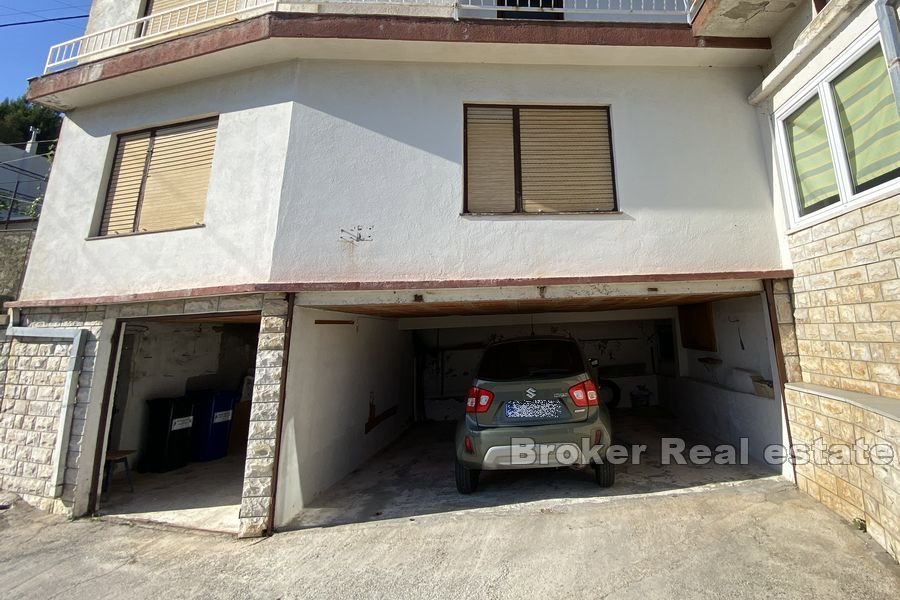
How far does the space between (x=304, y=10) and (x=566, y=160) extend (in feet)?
14.7

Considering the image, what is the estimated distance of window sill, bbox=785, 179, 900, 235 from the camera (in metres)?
3.25

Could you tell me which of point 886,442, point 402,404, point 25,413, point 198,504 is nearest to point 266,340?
point 198,504

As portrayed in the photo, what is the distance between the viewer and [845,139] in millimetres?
3715

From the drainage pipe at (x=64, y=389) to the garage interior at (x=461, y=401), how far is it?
295cm

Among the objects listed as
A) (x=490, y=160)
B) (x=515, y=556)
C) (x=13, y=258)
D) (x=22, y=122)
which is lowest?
(x=515, y=556)

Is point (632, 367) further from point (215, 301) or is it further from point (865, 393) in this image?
point (215, 301)

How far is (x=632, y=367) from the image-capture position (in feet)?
28.8

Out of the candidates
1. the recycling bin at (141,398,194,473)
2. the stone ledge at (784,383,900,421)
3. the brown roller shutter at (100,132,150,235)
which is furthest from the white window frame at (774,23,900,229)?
the recycling bin at (141,398,194,473)

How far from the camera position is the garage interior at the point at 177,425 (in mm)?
4820

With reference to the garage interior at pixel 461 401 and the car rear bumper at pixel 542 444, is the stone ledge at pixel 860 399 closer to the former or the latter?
the garage interior at pixel 461 401

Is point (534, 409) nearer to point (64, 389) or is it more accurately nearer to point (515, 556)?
point (515, 556)

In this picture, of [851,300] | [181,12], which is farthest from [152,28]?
[851,300]

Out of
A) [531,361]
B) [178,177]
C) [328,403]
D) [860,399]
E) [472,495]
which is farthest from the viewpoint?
[178,177]

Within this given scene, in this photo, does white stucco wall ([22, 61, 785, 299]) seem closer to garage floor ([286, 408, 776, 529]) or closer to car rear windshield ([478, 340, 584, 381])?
car rear windshield ([478, 340, 584, 381])
